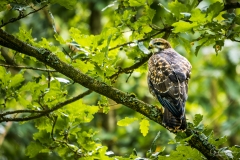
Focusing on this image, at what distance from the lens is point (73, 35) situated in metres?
3.88

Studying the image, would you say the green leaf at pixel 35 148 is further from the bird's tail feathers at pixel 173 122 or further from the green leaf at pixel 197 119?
the green leaf at pixel 197 119

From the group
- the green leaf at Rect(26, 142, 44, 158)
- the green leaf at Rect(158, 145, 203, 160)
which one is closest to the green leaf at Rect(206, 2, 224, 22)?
the green leaf at Rect(158, 145, 203, 160)

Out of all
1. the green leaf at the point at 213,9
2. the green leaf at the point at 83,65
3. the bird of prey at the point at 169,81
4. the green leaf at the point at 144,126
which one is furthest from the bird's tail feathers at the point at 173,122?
the green leaf at the point at 213,9

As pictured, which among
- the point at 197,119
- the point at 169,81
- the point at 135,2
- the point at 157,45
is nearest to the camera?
the point at 197,119

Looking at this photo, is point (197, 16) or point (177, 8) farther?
point (177, 8)

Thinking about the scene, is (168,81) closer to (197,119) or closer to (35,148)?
(197,119)

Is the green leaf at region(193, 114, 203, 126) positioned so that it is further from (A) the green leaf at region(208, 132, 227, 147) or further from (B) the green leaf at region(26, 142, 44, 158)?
(B) the green leaf at region(26, 142, 44, 158)

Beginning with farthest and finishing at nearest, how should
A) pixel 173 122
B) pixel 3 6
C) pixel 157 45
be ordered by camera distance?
1. pixel 157 45
2. pixel 173 122
3. pixel 3 6

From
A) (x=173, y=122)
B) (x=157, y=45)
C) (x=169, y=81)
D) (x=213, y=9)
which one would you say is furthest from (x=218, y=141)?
(x=157, y=45)

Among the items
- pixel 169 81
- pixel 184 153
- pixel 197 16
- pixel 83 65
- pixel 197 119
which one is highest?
pixel 169 81

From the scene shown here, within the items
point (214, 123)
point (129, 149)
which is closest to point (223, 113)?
point (214, 123)

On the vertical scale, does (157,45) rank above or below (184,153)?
above

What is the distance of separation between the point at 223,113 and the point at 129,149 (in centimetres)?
204

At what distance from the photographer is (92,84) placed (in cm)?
366
